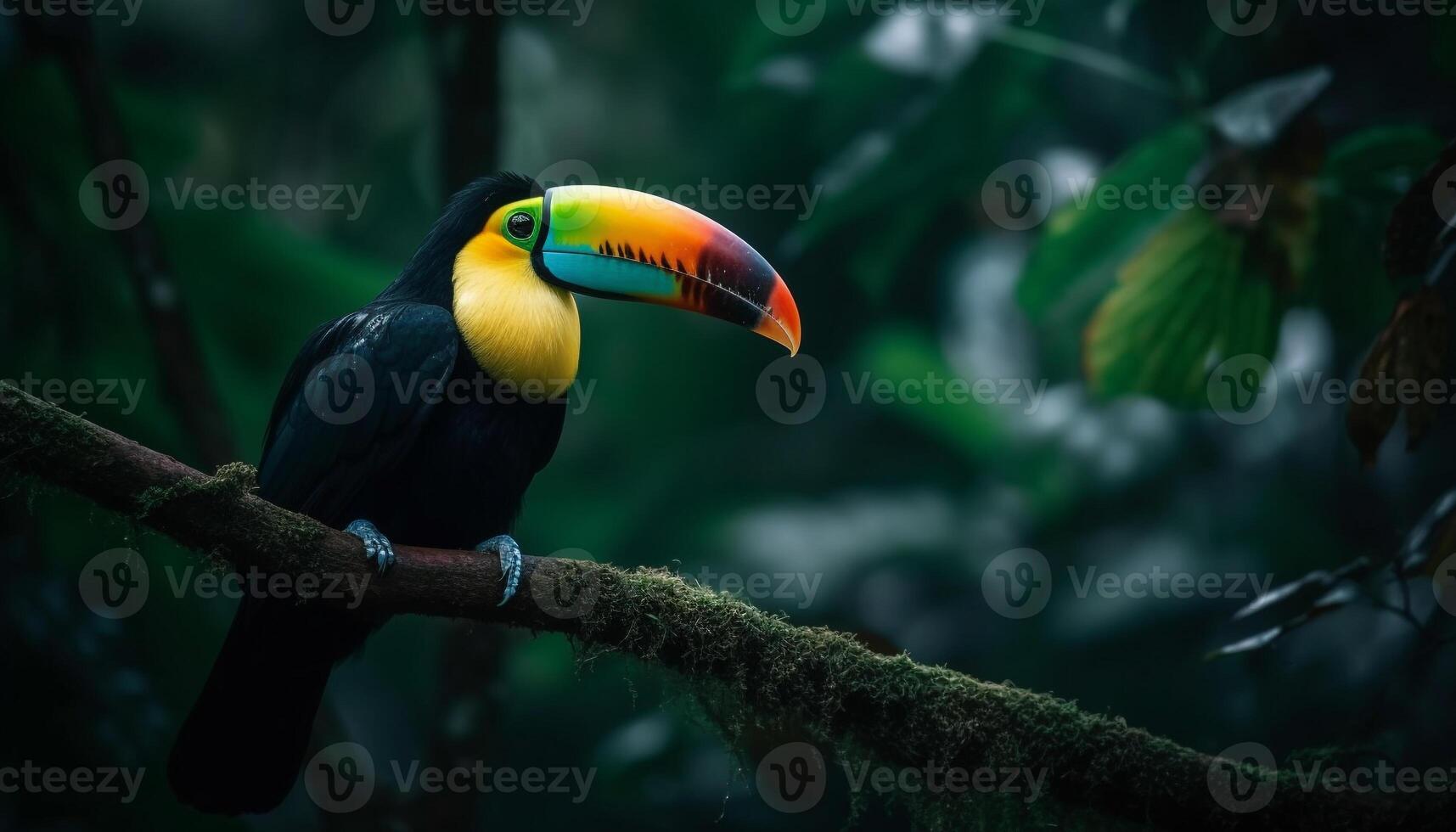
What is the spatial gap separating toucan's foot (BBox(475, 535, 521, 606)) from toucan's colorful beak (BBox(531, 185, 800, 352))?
0.81 metres

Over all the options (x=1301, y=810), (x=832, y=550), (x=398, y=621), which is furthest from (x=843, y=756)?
(x=398, y=621)

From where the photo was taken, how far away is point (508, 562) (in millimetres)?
2705

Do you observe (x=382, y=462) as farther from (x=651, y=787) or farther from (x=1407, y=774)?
(x=651, y=787)

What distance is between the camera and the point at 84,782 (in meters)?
4.71

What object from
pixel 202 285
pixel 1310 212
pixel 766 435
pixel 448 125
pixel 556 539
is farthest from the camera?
pixel 766 435

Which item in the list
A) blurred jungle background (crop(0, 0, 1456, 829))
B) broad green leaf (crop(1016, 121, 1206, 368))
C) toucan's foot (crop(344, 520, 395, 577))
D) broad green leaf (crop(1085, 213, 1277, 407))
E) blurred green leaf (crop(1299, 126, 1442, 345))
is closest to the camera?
toucan's foot (crop(344, 520, 395, 577))

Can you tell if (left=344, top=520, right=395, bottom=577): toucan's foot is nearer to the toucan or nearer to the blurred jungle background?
the toucan

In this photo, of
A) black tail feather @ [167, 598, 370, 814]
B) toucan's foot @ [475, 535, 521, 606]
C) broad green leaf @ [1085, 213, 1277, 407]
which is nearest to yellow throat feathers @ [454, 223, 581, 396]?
toucan's foot @ [475, 535, 521, 606]

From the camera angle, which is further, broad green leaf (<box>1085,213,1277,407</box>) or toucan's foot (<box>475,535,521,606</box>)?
broad green leaf (<box>1085,213,1277,407</box>)

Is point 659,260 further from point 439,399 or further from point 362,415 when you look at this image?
point 362,415

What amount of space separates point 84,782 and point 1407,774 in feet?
15.3

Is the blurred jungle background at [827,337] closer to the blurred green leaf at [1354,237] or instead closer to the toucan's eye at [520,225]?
the blurred green leaf at [1354,237]

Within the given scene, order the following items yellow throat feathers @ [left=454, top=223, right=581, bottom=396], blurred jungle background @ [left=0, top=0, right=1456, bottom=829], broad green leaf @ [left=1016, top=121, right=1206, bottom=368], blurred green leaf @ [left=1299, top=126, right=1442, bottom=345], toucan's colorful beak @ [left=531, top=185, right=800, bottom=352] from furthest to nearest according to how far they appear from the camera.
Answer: broad green leaf @ [left=1016, top=121, right=1206, bottom=368]
blurred jungle background @ [left=0, top=0, right=1456, bottom=829]
blurred green leaf @ [left=1299, top=126, right=1442, bottom=345]
toucan's colorful beak @ [left=531, top=185, right=800, bottom=352]
yellow throat feathers @ [left=454, top=223, right=581, bottom=396]

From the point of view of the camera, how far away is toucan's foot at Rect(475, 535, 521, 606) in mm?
2617
